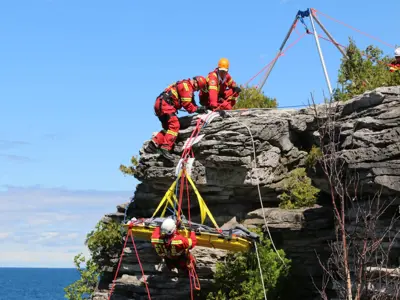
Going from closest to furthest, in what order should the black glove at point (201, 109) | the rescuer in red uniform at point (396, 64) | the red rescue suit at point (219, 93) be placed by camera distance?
the rescuer in red uniform at point (396, 64) < the red rescue suit at point (219, 93) < the black glove at point (201, 109)

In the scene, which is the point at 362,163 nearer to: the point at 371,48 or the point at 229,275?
the point at 229,275

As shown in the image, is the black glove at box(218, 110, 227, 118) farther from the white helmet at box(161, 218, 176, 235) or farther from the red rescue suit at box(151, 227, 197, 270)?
the white helmet at box(161, 218, 176, 235)

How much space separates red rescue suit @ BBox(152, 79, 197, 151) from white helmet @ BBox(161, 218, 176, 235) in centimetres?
467

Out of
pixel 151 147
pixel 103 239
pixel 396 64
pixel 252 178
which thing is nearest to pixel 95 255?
pixel 103 239

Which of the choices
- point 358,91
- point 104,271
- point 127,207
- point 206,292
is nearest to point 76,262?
point 104,271

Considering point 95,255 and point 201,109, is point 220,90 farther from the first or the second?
point 95,255

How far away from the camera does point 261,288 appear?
22062mm

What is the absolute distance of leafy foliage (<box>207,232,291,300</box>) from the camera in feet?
72.3

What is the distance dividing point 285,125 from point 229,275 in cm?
541

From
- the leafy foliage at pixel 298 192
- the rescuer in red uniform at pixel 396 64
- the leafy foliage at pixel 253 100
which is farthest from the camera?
the leafy foliage at pixel 253 100

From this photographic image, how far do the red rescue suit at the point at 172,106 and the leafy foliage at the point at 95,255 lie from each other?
200 inches

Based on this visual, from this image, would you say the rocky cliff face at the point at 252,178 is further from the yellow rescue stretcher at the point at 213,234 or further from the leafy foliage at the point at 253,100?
the leafy foliage at the point at 253,100

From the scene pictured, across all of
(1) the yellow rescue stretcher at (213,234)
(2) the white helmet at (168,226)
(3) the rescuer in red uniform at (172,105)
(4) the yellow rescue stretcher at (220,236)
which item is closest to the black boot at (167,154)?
(3) the rescuer in red uniform at (172,105)

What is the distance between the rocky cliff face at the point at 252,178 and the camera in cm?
2253
